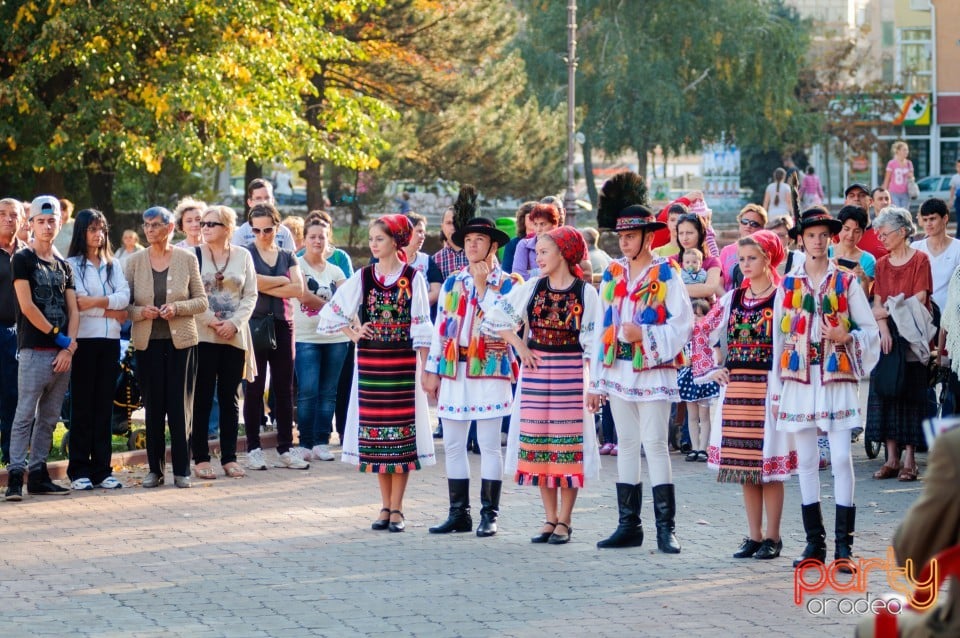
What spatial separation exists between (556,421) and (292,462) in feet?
11.3

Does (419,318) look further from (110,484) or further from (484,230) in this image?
(110,484)

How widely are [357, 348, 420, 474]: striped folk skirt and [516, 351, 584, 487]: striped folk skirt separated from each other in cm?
90

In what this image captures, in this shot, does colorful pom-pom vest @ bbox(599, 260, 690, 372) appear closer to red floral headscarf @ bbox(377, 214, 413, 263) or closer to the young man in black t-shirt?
red floral headscarf @ bbox(377, 214, 413, 263)

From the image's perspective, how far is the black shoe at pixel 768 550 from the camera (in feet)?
27.7

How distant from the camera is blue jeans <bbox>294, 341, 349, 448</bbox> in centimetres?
1224

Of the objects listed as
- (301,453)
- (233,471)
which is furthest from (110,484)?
(301,453)

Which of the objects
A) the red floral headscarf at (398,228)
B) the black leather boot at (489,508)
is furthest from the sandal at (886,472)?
the red floral headscarf at (398,228)

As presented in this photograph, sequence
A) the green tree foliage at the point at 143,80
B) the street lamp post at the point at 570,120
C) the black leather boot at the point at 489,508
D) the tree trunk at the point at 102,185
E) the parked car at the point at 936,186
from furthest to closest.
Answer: the parked car at the point at 936,186, the street lamp post at the point at 570,120, the tree trunk at the point at 102,185, the green tree foliage at the point at 143,80, the black leather boot at the point at 489,508

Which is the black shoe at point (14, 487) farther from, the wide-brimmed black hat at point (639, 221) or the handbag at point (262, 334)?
the wide-brimmed black hat at point (639, 221)

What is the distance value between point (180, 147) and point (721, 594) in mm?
14827

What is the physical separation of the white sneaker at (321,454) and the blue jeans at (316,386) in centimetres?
10

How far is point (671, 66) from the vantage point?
149 ft

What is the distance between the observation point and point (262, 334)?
39.1ft

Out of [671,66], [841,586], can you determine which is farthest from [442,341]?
[671,66]
